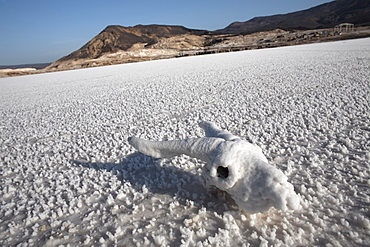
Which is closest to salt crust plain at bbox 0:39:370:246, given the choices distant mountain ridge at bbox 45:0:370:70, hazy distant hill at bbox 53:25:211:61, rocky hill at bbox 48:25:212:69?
distant mountain ridge at bbox 45:0:370:70

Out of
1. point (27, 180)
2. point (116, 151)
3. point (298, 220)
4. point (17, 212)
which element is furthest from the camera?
point (116, 151)

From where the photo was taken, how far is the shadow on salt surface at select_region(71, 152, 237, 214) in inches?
85.1

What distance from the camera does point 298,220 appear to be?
5.97ft

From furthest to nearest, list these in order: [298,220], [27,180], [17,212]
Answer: [27,180] → [17,212] → [298,220]

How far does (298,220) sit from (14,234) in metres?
2.61

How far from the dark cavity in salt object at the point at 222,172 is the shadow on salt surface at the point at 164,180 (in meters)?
0.28

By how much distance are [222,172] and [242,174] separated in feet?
0.75

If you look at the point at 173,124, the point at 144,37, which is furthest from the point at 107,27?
the point at 173,124

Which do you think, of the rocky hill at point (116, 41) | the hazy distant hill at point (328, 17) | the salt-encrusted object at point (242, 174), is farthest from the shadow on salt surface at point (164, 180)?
Result: the hazy distant hill at point (328, 17)

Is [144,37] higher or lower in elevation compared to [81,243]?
higher

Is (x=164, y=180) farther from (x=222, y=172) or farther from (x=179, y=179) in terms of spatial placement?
(x=222, y=172)

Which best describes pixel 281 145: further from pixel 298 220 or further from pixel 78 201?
pixel 78 201

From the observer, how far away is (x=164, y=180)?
2.68 metres

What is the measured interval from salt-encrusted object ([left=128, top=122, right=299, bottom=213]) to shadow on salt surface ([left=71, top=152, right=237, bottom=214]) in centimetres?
19
